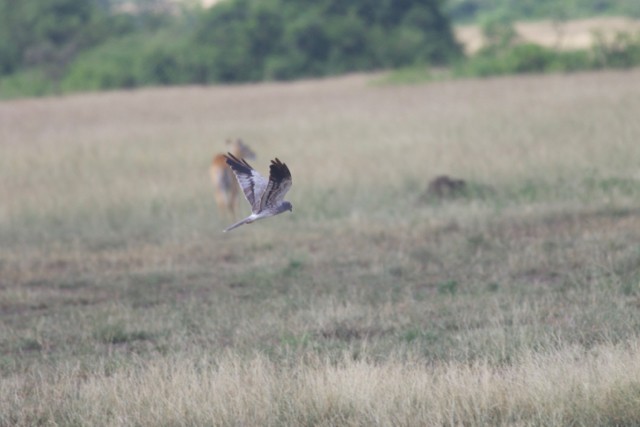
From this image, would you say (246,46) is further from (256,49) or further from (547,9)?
(547,9)

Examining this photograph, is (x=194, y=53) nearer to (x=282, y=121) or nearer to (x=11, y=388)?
(x=282, y=121)

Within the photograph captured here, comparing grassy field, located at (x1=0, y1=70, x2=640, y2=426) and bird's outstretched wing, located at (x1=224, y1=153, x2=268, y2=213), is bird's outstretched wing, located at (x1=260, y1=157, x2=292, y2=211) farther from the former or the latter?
grassy field, located at (x1=0, y1=70, x2=640, y2=426)

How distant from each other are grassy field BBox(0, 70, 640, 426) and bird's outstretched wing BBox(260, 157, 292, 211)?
877 mm

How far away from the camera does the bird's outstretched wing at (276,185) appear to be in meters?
5.50

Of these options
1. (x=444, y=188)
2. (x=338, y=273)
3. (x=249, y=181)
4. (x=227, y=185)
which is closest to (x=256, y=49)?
(x=227, y=185)

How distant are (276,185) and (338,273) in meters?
3.58

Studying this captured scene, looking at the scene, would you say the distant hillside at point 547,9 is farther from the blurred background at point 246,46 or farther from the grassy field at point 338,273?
the grassy field at point 338,273

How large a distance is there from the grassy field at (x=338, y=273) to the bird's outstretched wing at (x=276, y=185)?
88 cm

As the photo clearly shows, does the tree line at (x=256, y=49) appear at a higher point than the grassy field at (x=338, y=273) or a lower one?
higher

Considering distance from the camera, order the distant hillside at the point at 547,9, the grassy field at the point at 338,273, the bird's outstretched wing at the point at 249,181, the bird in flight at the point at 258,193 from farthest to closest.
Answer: the distant hillside at the point at 547,9 → the bird's outstretched wing at the point at 249,181 → the bird in flight at the point at 258,193 → the grassy field at the point at 338,273

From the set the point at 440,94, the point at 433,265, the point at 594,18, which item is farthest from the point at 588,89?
the point at 594,18

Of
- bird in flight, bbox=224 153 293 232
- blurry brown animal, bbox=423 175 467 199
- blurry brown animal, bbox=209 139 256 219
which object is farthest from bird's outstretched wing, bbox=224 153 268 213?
blurry brown animal, bbox=209 139 256 219

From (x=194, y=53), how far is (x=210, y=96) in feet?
38.0

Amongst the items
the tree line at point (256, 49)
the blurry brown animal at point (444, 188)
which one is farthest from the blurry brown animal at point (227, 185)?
the tree line at point (256, 49)
